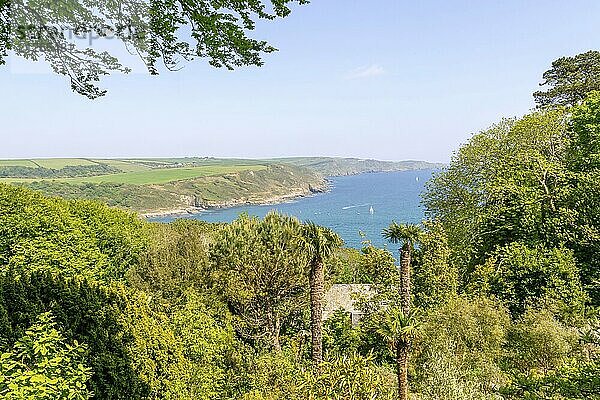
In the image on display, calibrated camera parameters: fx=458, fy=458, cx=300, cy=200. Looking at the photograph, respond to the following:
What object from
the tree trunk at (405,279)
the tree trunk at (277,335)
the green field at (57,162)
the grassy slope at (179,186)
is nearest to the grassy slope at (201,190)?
the grassy slope at (179,186)

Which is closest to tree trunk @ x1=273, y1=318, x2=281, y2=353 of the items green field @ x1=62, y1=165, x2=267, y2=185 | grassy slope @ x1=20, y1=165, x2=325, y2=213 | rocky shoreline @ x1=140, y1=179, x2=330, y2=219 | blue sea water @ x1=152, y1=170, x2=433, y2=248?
blue sea water @ x1=152, y1=170, x2=433, y2=248

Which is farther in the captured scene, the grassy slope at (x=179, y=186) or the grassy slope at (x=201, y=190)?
the grassy slope at (x=179, y=186)

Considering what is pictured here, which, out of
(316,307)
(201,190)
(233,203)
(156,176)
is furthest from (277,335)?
(156,176)

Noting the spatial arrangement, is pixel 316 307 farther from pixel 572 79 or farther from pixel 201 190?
pixel 201 190

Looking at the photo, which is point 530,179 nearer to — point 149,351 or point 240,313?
point 240,313

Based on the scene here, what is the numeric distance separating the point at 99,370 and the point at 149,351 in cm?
181

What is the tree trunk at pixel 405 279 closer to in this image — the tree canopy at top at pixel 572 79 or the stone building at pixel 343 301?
the stone building at pixel 343 301

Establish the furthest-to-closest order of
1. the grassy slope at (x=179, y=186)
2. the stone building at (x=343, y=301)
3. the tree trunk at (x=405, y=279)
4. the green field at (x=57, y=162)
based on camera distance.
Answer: the green field at (x=57, y=162) < the grassy slope at (x=179, y=186) < the stone building at (x=343, y=301) < the tree trunk at (x=405, y=279)

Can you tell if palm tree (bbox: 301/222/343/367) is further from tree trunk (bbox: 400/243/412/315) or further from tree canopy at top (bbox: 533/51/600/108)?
tree canopy at top (bbox: 533/51/600/108)

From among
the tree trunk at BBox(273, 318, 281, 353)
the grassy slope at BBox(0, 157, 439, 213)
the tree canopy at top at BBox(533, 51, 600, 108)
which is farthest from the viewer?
the grassy slope at BBox(0, 157, 439, 213)

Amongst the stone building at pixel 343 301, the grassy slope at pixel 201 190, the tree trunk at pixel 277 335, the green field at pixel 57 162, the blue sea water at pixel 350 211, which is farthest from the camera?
the green field at pixel 57 162

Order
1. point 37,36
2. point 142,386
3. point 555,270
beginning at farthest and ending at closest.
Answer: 1. point 555,270
2. point 142,386
3. point 37,36

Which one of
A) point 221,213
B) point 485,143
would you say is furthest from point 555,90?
point 221,213

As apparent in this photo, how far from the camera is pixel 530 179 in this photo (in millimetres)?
22922
